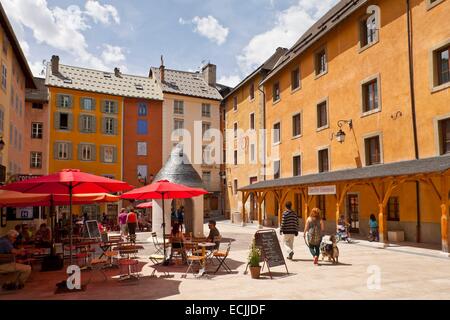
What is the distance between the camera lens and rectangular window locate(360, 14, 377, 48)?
1892 cm

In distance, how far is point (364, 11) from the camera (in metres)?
19.5

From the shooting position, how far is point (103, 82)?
38.8 m

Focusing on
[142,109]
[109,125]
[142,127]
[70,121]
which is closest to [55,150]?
[70,121]

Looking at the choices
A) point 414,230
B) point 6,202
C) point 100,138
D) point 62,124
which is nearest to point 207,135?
point 100,138

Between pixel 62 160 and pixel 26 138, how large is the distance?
343 centimetres

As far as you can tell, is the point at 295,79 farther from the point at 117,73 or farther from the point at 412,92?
the point at 117,73

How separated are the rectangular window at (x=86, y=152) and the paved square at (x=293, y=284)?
86.2 ft

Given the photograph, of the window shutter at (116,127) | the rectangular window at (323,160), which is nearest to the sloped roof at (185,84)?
the window shutter at (116,127)

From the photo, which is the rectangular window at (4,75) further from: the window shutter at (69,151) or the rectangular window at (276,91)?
the rectangular window at (276,91)

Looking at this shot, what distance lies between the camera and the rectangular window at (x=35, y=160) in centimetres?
3353

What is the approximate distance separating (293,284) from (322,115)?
53.6 ft

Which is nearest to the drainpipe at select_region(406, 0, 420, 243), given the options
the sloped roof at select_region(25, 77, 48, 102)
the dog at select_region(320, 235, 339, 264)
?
the dog at select_region(320, 235, 339, 264)

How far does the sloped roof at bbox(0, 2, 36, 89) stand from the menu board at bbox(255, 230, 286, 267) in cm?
1523

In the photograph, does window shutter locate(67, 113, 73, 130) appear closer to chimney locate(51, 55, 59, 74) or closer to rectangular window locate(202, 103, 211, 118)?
chimney locate(51, 55, 59, 74)
